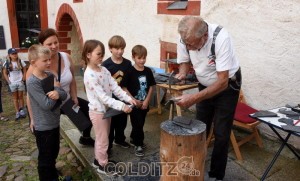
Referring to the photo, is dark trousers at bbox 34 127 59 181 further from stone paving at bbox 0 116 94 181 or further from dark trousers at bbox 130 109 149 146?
dark trousers at bbox 130 109 149 146

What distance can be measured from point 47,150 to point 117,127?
0.96m

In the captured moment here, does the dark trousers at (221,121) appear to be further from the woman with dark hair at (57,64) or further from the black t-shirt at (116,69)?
the woman with dark hair at (57,64)

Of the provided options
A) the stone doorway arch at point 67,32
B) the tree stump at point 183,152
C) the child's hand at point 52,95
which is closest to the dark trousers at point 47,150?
the child's hand at point 52,95

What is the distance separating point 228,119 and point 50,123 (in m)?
1.68

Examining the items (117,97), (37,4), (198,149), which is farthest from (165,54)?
(37,4)

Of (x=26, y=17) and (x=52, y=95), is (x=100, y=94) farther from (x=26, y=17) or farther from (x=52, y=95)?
(x=26, y=17)

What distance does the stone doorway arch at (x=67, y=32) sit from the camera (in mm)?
9703

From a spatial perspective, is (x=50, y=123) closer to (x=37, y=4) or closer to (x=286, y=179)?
(x=286, y=179)

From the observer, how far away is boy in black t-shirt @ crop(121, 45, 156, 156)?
3162 mm

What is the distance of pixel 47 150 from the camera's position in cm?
270

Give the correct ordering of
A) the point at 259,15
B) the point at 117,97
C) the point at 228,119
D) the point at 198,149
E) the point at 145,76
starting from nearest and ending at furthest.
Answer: the point at 198,149 < the point at 228,119 < the point at 117,97 < the point at 145,76 < the point at 259,15

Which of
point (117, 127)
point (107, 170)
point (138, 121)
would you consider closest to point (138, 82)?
point (138, 121)

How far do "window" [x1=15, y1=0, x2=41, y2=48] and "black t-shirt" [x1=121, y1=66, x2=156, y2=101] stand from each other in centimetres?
925

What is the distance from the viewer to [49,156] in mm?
2742
